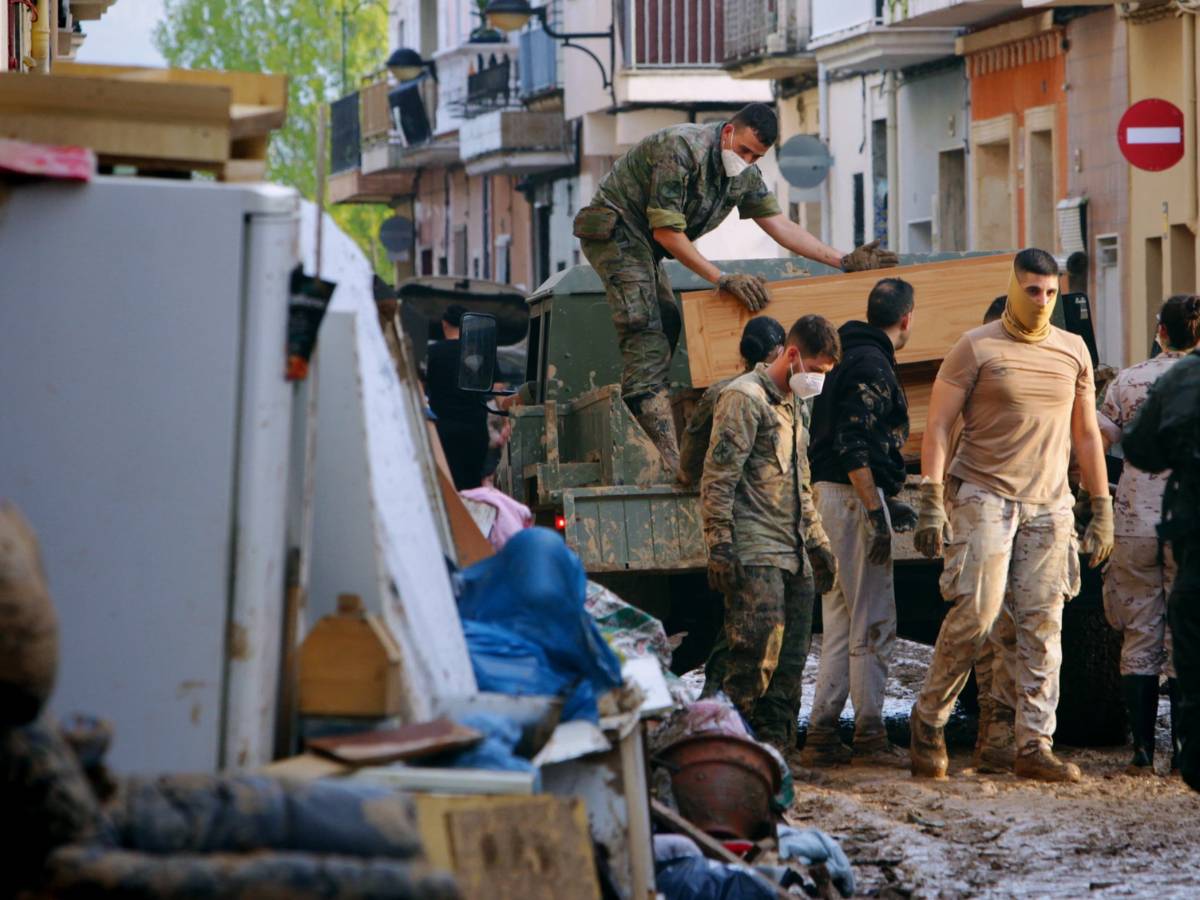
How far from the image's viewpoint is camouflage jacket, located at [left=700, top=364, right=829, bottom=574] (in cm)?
934

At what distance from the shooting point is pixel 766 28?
116 ft

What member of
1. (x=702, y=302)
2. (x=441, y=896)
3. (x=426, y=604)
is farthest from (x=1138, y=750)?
(x=441, y=896)

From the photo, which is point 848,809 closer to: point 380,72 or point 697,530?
point 697,530

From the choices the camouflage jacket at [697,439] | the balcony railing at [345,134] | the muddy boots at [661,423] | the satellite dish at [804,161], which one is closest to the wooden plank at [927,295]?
the muddy boots at [661,423]

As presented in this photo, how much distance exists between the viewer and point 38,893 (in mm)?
3658

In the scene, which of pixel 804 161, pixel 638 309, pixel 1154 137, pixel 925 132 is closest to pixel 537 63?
pixel 925 132

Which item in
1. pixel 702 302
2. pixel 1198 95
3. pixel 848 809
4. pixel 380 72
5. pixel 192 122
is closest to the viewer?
pixel 192 122

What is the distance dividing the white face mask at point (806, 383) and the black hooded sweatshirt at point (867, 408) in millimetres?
396

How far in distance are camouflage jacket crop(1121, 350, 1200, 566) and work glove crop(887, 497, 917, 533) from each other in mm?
2651

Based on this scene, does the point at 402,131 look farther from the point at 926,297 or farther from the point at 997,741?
the point at 997,741

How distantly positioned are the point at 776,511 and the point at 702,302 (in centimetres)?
126

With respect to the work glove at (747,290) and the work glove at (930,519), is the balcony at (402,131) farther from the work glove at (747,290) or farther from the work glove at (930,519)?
the work glove at (930,519)

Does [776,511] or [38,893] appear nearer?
[38,893]

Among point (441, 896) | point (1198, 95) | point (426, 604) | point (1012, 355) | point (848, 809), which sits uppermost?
point (1198, 95)
